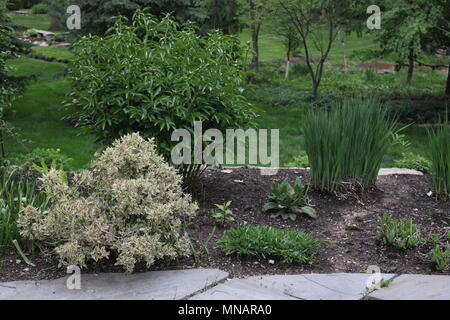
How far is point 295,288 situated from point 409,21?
6.35 m

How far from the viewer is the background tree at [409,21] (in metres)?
8.52

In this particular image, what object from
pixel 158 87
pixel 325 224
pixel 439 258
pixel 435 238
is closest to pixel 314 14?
pixel 158 87

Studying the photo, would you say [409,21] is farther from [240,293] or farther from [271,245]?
[240,293]

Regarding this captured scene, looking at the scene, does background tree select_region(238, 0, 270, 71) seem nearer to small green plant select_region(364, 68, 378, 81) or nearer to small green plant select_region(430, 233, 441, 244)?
small green plant select_region(364, 68, 378, 81)

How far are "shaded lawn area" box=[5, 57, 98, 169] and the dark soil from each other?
1957 millimetres

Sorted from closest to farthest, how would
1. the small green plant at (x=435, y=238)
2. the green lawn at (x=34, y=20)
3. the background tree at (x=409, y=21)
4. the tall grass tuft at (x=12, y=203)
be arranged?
the tall grass tuft at (x=12, y=203) < the small green plant at (x=435, y=238) < the background tree at (x=409, y=21) < the green lawn at (x=34, y=20)

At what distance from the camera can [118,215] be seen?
12.4 ft

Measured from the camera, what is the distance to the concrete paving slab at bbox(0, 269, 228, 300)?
3.39 meters

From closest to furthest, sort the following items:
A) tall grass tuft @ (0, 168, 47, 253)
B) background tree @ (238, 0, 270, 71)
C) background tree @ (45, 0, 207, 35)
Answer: tall grass tuft @ (0, 168, 47, 253), background tree @ (45, 0, 207, 35), background tree @ (238, 0, 270, 71)

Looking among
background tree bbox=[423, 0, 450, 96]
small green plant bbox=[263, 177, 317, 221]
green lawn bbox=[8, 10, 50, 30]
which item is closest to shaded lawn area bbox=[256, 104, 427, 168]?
background tree bbox=[423, 0, 450, 96]

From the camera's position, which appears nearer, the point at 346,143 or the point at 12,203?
the point at 12,203

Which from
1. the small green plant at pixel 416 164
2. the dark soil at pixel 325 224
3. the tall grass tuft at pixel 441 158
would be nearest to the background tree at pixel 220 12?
the small green plant at pixel 416 164

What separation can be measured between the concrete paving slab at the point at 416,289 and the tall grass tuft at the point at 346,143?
4.98 ft

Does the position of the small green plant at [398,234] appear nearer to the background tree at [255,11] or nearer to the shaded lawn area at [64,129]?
the shaded lawn area at [64,129]
